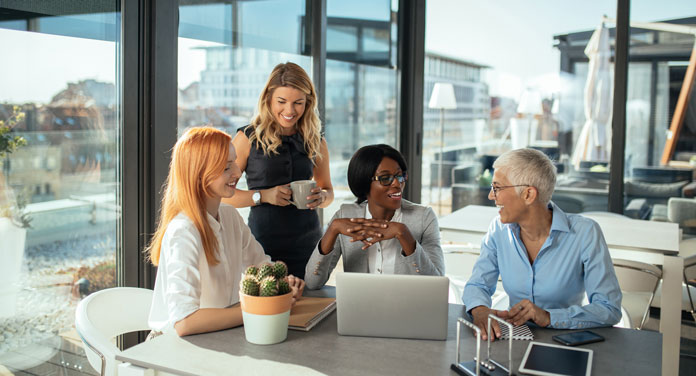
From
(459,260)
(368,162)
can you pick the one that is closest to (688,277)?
(459,260)

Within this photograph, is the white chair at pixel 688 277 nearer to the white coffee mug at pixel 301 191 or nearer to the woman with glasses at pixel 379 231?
the woman with glasses at pixel 379 231

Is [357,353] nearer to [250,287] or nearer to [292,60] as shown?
[250,287]

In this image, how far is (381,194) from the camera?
236cm

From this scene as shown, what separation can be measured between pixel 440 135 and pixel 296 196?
344cm

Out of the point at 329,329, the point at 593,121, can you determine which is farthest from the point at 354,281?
the point at 593,121

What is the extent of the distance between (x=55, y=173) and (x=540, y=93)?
159 inches

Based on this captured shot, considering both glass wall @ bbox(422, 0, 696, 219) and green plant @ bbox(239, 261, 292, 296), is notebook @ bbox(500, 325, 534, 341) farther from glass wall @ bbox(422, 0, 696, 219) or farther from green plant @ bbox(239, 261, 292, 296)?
glass wall @ bbox(422, 0, 696, 219)

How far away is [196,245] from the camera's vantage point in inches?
73.4

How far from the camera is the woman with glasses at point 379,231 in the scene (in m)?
2.18

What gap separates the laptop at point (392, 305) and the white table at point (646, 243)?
0.95 metres

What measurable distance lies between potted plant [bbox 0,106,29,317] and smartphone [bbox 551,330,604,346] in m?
1.86

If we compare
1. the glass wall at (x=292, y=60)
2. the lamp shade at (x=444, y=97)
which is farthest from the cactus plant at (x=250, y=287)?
the lamp shade at (x=444, y=97)

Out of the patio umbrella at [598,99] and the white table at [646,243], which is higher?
the patio umbrella at [598,99]

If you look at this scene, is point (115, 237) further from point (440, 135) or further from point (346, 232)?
point (440, 135)
